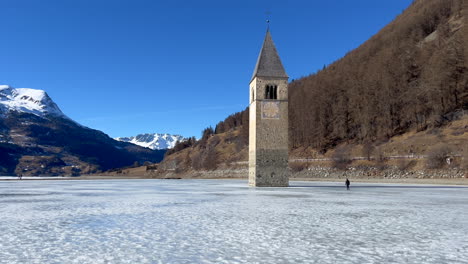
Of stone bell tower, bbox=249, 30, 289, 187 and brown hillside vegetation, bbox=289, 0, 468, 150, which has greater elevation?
brown hillside vegetation, bbox=289, 0, 468, 150

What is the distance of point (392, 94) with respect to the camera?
8156 centimetres

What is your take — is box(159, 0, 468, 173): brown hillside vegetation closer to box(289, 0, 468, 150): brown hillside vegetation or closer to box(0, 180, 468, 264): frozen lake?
box(289, 0, 468, 150): brown hillside vegetation

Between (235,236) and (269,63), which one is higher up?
(269,63)

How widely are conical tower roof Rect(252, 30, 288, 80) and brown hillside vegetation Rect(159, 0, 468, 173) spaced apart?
28.2 metres

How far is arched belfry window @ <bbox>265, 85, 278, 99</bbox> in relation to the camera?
43.3 metres

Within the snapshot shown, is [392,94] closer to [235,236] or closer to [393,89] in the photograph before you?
[393,89]

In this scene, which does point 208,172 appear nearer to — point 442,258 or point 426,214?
point 426,214

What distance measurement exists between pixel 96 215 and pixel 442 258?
13106 millimetres

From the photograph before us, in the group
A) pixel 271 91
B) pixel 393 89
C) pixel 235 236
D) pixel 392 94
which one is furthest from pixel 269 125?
pixel 393 89

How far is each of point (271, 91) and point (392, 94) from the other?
4795 cm

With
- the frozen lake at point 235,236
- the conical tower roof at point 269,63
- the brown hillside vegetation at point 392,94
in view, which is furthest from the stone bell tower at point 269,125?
the brown hillside vegetation at point 392,94

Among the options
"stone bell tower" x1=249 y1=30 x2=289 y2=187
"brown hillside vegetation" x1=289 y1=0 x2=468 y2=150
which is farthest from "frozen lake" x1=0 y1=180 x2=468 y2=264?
"brown hillside vegetation" x1=289 y1=0 x2=468 y2=150

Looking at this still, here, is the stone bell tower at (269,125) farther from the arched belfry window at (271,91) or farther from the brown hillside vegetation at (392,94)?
the brown hillside vegetation at (392,94)

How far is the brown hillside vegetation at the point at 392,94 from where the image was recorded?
71.3 m
